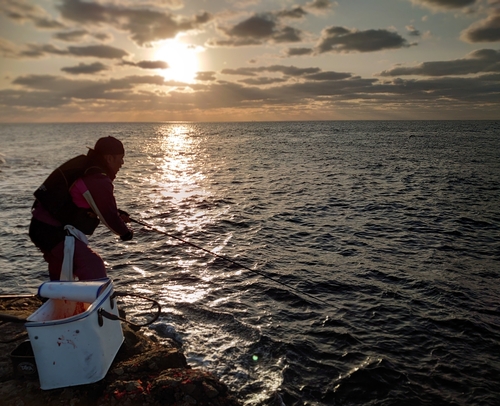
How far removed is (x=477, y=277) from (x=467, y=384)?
5.19 meters

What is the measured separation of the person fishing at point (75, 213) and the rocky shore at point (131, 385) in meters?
1.29

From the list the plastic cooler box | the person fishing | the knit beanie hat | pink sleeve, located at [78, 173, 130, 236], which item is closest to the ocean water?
the plastic cooler box

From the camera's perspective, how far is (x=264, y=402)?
18.8ft

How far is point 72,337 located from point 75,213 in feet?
5.63

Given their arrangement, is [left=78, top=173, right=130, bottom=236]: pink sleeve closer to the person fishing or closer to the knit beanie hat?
the person fishing

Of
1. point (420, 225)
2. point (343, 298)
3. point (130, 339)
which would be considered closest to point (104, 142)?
point (130, 339)

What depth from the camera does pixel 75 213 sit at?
522 centimetres

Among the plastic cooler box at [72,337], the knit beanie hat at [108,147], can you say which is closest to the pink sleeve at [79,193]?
the knit beanie hat at [108,147]

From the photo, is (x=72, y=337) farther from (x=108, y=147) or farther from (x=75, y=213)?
(x=108, y=147)

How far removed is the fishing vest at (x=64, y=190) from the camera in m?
5.09

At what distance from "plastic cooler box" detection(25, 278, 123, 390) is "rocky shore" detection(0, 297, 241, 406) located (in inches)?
6.6

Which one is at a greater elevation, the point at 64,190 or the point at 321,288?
the point at 64,190

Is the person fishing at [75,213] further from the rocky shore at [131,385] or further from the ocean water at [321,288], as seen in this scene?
the ocean water at [321,288]

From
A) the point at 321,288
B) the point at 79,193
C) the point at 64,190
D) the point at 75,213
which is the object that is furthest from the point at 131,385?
the point at 321,288
